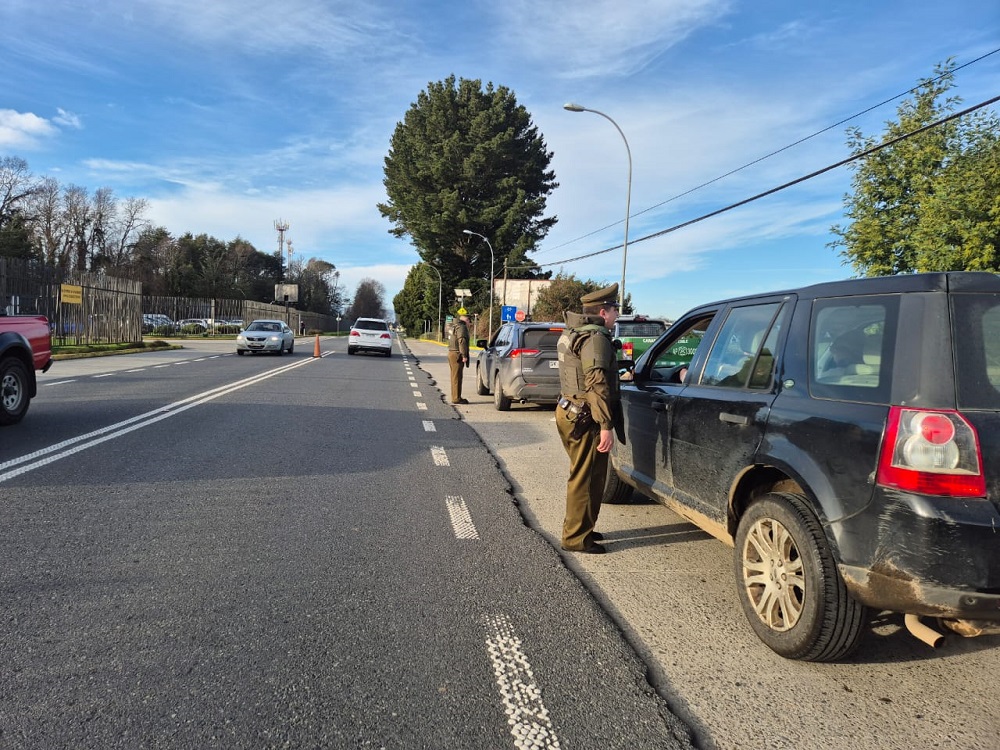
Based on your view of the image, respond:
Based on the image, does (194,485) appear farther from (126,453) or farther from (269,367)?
(269,367)

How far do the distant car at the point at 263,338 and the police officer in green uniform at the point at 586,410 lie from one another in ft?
79.4

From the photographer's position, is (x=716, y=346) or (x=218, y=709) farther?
(x=716, y=346)

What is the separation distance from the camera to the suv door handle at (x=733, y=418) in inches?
139

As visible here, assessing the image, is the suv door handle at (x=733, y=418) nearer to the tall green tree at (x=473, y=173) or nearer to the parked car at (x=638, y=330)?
the parked car at (x=638, y=330)

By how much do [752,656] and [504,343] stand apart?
973 centimetres

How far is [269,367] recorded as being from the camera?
66.1 feet

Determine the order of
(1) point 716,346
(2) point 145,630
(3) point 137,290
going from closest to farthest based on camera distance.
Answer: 1. (2) point 145,630
2. (1) point 716,346
3. (3) point 137,290

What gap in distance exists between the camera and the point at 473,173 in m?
50.1

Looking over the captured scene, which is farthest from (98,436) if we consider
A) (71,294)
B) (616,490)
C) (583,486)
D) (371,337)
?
(371,337)

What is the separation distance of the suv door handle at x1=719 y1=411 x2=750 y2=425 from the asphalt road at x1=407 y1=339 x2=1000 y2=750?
A: 3.41 ft

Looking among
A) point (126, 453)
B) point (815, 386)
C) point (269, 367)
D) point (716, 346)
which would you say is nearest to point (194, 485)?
point (126, 453)

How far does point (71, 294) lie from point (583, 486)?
24.4 m

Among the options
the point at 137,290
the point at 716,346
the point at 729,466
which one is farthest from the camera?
the point at 137,290

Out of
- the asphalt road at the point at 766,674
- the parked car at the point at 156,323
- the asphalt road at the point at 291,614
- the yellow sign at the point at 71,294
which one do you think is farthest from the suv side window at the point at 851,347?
the parked car at the point at 156,323
